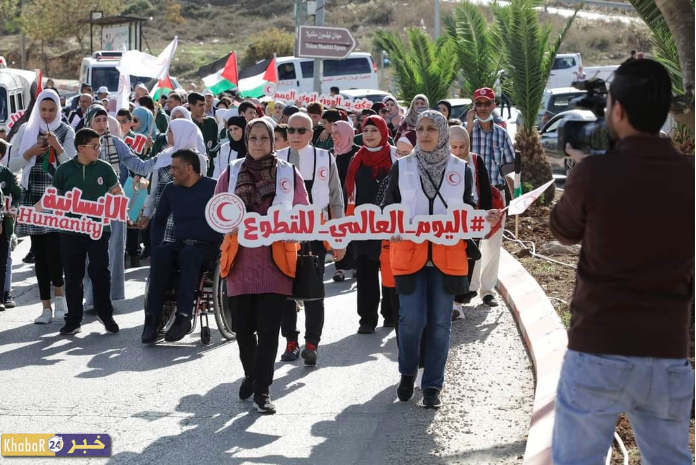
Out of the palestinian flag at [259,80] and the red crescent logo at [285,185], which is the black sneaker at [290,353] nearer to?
the red crescent logo at [285,185]

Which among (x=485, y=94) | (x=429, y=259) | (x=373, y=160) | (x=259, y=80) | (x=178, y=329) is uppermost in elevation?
(x=259, y=80)

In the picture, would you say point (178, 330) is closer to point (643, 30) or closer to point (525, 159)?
point (525, 159)

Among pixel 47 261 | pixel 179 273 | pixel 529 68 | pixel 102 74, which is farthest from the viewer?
pixel 102 74

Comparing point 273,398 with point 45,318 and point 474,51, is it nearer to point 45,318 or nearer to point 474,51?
point 45,318

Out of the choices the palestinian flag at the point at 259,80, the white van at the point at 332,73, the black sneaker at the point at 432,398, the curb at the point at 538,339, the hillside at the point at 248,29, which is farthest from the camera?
the hillside at the point at 248,29

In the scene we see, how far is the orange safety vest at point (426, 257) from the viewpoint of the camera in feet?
22.5

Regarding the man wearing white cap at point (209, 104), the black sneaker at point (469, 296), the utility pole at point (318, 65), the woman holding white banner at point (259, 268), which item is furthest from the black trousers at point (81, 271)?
the utility pole at point (318, 65)

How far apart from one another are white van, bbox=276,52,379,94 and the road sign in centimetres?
1740

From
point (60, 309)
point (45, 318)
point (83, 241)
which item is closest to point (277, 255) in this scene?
point (83, 241)

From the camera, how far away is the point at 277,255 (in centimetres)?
691

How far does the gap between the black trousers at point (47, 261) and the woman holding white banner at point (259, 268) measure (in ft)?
10.6

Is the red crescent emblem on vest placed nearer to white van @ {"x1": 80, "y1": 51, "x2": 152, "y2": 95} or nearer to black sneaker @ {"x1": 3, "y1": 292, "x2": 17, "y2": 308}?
black sneaker @ {"x1": 3, "y1": 292, "x2": 17, "y2": 308}

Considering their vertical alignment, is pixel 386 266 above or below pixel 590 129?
below

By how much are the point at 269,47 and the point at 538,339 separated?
170ft
